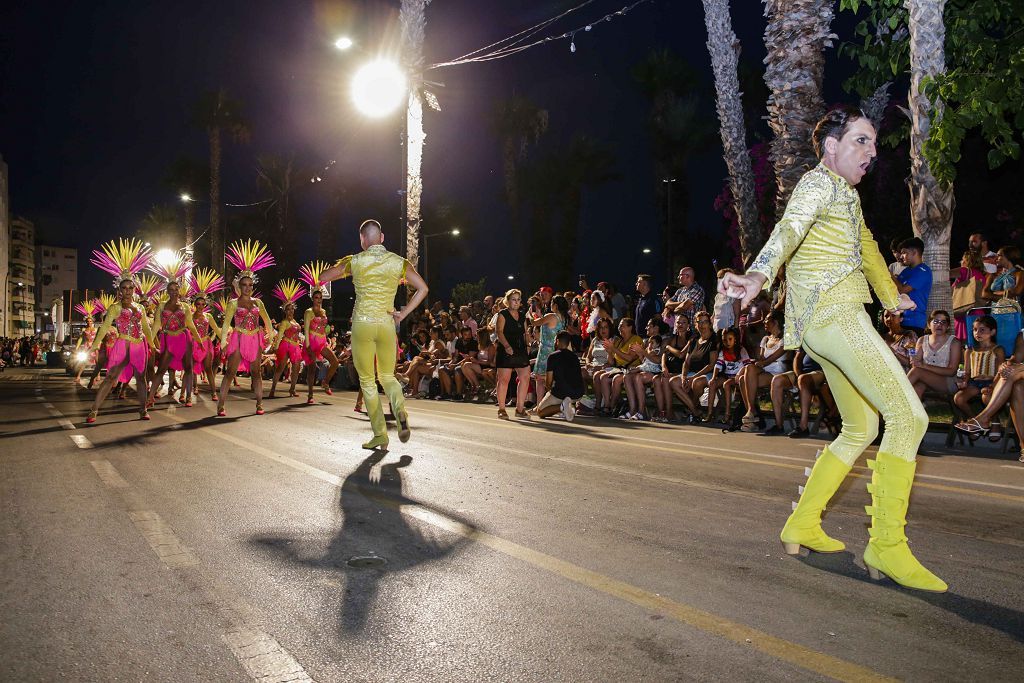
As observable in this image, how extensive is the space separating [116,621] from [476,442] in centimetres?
633

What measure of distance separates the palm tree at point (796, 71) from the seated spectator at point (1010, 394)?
692 centimetres

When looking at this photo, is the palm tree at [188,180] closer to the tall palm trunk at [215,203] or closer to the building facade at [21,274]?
the tall palm trunk at [215,203]

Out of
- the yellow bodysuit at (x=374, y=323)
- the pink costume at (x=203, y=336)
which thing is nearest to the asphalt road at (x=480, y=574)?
the yellow bodysuit at (x=374, y=323)

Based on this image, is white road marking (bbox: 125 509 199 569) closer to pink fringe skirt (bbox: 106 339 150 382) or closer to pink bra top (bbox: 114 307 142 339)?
pink fringe skirt (bbox: 106 339 150 382)

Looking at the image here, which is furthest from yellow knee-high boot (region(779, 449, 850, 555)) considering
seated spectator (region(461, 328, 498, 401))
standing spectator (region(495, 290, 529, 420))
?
seated spectator (region(461, 328, 498, 401))

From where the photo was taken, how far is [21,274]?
132500 millimetres

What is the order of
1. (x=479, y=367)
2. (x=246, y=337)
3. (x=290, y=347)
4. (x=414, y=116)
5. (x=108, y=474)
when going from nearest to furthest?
(x=108, y=474), (x=246, y=337), (x=479, y=367), (x=290, y=347), (x=414, y=116)

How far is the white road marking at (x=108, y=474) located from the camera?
22.2ft

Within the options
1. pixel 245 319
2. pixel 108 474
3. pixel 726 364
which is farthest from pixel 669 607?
pixel 245 319

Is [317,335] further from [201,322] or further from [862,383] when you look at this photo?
[862,383]

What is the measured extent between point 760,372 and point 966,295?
3.00 metres

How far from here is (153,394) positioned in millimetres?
15375

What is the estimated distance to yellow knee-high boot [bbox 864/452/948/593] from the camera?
400 cm

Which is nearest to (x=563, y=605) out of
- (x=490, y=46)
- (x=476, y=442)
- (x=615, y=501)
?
(x=615, y=501)
